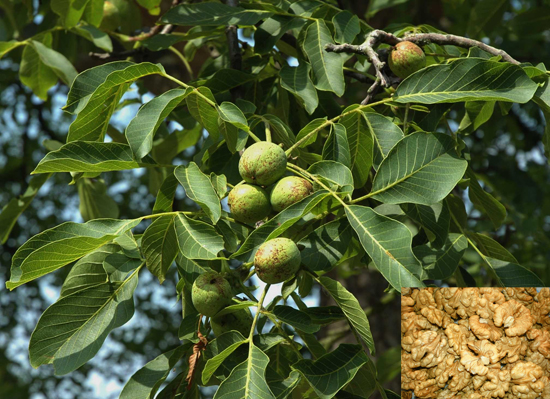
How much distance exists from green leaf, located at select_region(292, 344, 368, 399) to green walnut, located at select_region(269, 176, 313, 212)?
0.85 feet

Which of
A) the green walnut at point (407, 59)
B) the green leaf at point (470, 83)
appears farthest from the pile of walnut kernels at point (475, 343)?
the green walnut at point (407, 59)

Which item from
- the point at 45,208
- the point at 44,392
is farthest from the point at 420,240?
the point at 44,392

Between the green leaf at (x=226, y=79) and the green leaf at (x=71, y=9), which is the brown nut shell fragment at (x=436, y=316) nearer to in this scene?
the green leaf at (x=226, y=79)

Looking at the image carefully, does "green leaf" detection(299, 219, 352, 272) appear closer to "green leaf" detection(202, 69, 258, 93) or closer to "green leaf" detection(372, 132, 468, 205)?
"green leaf" detection(372, 132, 468, 205)

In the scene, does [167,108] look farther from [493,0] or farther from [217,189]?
[493,0]

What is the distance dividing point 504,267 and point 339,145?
1.33 ft

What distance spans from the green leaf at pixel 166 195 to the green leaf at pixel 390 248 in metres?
0.37

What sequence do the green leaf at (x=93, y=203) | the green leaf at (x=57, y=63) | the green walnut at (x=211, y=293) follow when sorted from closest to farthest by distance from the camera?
the green walnut at (x=211, y=293), the green leaf at (x=57, y=63), the green leaf at (x=93, y=203)

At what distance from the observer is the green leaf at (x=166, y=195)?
1.13 m

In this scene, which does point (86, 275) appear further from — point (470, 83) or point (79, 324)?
point (470, 83)

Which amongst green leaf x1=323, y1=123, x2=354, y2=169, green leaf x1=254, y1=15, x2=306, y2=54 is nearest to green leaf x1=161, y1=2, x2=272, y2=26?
green leaf x1=254, y1=15, x2=306, y2=54

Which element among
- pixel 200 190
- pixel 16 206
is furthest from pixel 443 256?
pixel 16 206

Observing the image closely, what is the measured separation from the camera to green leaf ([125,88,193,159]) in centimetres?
104

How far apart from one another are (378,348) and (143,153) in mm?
1853
